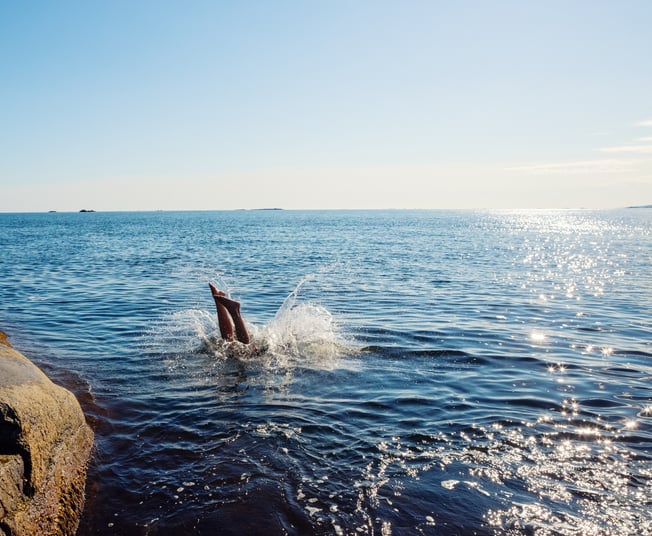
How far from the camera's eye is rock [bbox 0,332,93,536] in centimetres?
459

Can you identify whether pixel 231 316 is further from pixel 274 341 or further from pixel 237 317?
pixel 274 341

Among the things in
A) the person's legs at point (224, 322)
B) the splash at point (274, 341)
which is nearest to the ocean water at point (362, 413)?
the splash at point (274, 341)

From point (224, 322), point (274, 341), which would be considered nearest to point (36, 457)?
point (224, 322)

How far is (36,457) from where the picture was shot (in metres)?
5.04

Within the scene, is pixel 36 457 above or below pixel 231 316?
below

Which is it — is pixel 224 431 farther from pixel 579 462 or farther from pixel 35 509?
pixel 579 462

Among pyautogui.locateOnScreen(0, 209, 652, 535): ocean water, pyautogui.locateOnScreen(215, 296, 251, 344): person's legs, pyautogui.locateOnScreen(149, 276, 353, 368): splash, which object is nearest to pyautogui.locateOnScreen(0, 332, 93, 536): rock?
pyautogui.locateOnScreen(0, 209, 652, 535): ocean water

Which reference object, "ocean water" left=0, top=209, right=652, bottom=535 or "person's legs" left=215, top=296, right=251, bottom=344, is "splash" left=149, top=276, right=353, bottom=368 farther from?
"person's legs" left=215, top=296, right=251, bottom=344

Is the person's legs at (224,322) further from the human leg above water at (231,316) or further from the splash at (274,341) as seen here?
the splash at (274,341)

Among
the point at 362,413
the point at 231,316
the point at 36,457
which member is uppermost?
the point at 231,316

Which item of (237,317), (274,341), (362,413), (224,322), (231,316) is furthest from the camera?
(274,341)

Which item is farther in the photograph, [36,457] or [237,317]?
[237,317]

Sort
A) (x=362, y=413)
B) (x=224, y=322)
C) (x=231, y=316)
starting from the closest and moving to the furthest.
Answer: (x=362, y=413) → (x=231, y=316) → (x=224, y=322)

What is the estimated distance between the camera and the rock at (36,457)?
4.59 m
